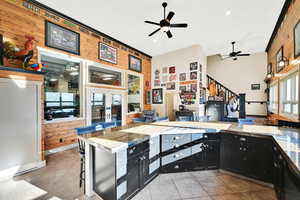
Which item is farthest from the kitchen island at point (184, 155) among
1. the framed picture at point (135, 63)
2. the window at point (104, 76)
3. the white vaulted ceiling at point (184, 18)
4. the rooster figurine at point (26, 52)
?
the framed picture at point (135, 63)

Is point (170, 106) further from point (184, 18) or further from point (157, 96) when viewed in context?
point (184, 18)

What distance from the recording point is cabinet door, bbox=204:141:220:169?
266 centimetres

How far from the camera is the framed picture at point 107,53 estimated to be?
198 inches

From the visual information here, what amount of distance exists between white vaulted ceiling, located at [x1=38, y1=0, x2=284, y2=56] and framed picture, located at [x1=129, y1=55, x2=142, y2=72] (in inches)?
25.0

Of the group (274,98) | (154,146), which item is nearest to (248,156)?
(154,146)

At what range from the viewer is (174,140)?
8.32ft

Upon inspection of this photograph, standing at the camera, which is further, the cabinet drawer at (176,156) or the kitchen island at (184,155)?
the cabinet drawer at (176,156)

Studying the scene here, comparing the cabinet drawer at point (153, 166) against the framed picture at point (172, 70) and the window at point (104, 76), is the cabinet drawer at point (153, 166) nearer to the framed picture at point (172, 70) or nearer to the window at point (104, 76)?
the window at point (104, 76)

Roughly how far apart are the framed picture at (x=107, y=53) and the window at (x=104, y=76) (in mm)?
433

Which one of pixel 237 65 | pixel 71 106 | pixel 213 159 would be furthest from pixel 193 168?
Result: pixel 237 65

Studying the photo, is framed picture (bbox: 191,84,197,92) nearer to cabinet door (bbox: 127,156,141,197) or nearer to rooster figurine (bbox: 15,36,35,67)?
cabinet door (bbox: 127,156,141,197)

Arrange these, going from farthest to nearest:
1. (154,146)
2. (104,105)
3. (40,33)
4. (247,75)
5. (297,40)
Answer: (247,75) → (104,105) → (40,33) → (297,40) → (154,146)

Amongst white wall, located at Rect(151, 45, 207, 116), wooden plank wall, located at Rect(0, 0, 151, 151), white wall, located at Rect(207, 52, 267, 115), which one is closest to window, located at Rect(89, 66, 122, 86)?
wooden plank wall, located at Rect(0, 0, 151, 151)

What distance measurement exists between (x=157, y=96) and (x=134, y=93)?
1.36 metres
